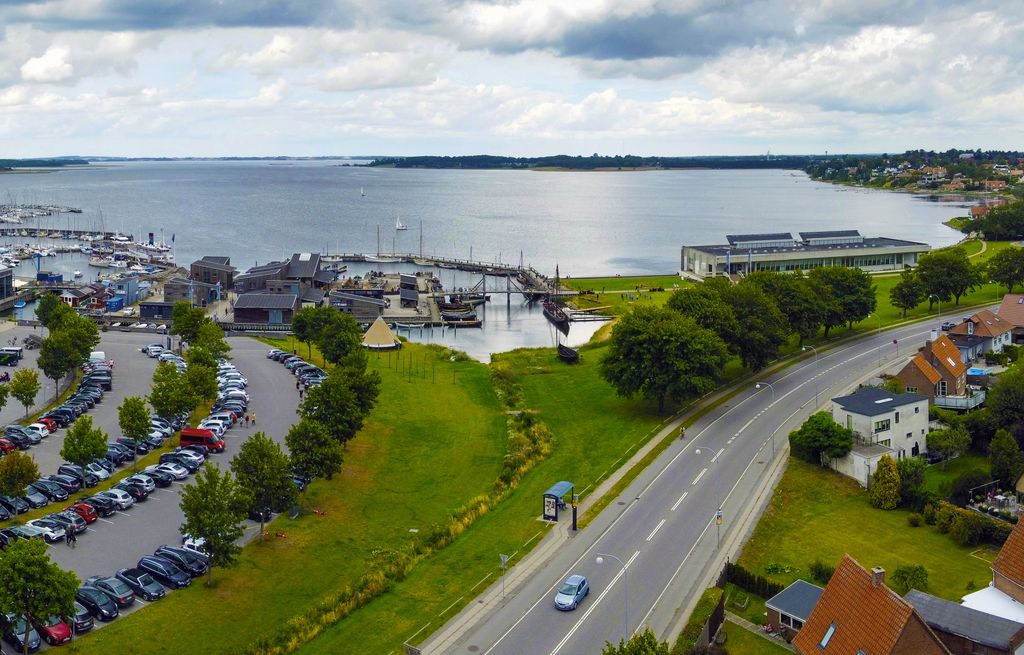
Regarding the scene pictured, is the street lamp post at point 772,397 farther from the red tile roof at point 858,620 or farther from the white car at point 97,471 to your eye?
the white car at point 97,471

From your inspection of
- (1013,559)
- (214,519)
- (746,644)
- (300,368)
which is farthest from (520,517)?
(300,368)

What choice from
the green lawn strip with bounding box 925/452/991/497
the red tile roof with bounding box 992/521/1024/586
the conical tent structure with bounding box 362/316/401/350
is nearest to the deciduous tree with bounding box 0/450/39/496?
the red tile roof with bounding box 992/521/1024/586

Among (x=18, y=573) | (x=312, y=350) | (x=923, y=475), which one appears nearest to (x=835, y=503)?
(x=923, y=475)

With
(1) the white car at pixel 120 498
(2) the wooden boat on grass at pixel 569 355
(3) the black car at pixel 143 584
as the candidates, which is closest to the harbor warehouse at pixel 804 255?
(2) the wooden boat on grass at pixel 569 355

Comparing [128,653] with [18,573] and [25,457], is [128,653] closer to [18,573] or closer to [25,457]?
[18,573]

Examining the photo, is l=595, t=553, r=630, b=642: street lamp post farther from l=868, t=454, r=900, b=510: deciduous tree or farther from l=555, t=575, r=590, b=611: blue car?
l=868, t=454, r=900, b=510: deciduous tree
